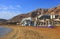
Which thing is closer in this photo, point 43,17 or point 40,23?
point 40,23

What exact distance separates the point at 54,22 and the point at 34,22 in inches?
587

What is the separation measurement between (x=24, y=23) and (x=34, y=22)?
341 inches

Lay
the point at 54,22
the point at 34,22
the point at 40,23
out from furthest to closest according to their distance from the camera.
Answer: the point at 34,22 → the point at 40,23 → the point at 54,22

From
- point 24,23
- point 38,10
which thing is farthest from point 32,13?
point 24,23

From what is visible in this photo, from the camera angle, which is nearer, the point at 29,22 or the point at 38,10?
the point at 29,22

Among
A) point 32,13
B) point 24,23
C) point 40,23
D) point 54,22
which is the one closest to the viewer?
point 54,22

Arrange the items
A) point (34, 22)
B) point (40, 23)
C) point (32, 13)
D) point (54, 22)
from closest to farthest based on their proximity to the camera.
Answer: point (54, 22), point (40, 23), point (34, 22), point (32, 13)

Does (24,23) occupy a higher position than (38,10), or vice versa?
(38,10)

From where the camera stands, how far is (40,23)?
221 feet

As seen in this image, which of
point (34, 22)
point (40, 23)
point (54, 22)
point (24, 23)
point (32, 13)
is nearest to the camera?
point (54, 22)

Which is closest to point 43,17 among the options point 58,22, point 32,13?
point 58,22

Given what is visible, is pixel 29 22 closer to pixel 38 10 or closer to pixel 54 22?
pixel 54 22

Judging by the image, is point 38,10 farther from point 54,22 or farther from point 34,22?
point 54,22

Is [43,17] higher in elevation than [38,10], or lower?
lower
